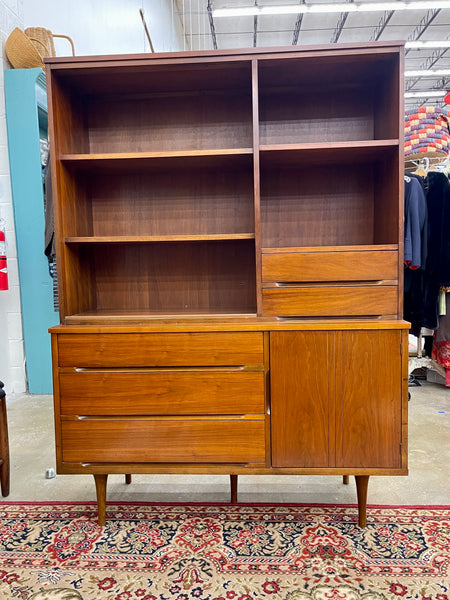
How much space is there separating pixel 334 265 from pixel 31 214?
103 inches

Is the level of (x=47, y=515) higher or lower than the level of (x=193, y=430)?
lower

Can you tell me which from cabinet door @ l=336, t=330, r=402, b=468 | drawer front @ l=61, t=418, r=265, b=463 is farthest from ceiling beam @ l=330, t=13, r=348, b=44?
drawer front @ l=61, t=418, r=265, b=463

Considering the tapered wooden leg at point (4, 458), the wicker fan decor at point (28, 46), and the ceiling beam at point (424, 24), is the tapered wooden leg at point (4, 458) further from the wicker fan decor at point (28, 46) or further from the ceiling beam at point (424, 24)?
the ceiling beam at point (424, 24)

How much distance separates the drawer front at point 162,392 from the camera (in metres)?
1.67

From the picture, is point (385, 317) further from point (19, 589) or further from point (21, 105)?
point (21, 105)

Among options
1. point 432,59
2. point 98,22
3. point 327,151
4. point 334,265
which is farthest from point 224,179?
point 432,59

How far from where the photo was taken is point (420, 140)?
10.8ft

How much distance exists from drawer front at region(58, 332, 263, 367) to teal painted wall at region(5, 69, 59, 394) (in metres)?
1.80

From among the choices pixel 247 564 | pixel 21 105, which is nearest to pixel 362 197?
pixel 247 564

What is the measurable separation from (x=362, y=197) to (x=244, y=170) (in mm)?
591

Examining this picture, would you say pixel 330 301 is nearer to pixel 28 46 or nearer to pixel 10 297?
pixel 10 297

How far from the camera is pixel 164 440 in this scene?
5.55ft

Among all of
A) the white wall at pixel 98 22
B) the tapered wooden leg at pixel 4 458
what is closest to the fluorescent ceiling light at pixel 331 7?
the white wall at pixel 98 22

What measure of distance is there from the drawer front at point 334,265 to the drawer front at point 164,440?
0.63 meters
